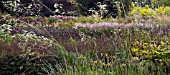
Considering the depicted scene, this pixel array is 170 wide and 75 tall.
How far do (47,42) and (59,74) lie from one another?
1.35 m

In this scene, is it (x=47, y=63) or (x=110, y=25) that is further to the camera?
(x=110, y=25)

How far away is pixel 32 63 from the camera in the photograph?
203 inches

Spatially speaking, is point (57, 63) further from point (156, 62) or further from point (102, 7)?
point (102, 7)

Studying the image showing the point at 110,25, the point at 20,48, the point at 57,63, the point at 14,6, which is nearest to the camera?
the point at 57,63

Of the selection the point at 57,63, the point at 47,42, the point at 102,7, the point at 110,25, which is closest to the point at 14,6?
the point at 102,7

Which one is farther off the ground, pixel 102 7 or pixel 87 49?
pixel 87 49

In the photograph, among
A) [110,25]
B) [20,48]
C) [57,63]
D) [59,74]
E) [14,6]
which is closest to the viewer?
[59,74]

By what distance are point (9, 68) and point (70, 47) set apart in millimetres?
1043

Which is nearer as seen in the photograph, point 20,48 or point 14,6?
point 20,48

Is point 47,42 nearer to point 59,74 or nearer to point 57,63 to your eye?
point 57,63

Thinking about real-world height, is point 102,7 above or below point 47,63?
below

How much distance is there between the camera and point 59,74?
15.4 ft

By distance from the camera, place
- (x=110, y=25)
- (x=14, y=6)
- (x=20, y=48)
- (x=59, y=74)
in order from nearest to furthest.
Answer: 1. (x=59, y=74)
2. (x=20, y=48)
3. (x=110, y=25)
4. (x=14, y=6)

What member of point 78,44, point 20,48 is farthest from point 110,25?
point 20,48
